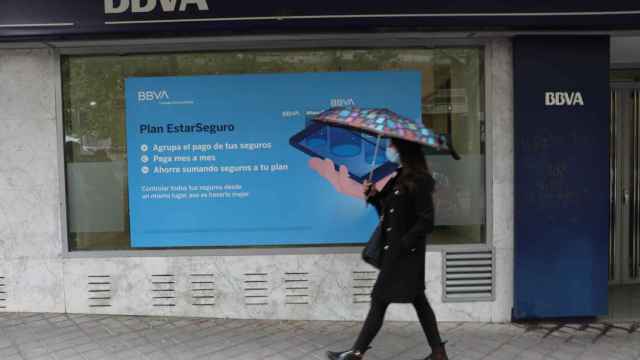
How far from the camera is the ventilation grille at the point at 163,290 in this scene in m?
5.20

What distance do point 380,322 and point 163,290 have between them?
235cm

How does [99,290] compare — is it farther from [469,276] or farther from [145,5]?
[469,276]

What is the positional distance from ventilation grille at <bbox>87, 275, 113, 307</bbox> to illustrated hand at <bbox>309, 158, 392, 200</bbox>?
2.30 metres

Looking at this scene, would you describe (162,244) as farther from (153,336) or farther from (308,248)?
(308,248)

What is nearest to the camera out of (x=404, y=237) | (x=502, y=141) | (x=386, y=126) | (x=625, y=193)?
(x=386, y=126)

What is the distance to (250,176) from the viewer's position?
205 inches

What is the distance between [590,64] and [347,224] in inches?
105

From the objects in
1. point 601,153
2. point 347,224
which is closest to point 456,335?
point 347,224

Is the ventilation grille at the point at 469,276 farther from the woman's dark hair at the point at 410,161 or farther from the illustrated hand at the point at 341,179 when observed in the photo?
Answer: the woman's dark hair at the point at 410,161

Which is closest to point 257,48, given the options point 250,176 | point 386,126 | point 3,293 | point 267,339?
point 250,176

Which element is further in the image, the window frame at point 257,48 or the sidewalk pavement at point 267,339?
the window frame at point 257,48

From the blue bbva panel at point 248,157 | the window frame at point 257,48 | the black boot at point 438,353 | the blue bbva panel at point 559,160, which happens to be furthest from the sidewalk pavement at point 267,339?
the blue bbva panel at point 248,157

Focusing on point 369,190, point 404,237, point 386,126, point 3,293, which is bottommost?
point 3,293

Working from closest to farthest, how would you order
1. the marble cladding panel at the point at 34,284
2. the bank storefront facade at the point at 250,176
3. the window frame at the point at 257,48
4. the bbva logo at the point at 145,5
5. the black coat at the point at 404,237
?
the black coat at the point at 404,237
the bbva logo at the point at 145,5
the window frame at the point at 257,48
the bank storefront facade at the point at 250,176
the marble cladding panel at the point at 34,284
